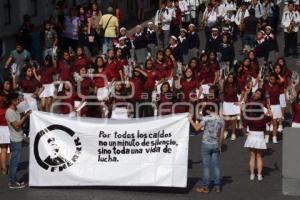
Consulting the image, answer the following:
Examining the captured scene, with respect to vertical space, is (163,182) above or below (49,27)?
below

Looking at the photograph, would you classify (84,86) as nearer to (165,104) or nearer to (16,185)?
(165,104)

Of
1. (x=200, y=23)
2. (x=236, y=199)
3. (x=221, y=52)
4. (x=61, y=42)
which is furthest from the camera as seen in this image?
(x=200, y=23)

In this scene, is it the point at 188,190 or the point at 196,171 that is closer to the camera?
the point at 188,190

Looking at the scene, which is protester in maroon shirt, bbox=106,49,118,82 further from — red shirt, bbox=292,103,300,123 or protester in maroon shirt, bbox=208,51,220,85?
red shirt, bbox=292,103,300,123

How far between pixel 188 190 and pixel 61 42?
41.3 ft

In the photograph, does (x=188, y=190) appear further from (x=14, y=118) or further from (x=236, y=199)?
(x=14, y=118)

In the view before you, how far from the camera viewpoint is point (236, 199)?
1609 cm

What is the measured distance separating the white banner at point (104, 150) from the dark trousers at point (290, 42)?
44.7 feet

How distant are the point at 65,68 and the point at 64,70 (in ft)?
0.24

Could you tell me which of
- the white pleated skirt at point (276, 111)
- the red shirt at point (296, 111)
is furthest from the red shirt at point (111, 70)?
the red shirt at point (296, 111)

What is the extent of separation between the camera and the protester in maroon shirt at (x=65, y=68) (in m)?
22.9

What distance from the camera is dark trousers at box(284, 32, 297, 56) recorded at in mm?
29375

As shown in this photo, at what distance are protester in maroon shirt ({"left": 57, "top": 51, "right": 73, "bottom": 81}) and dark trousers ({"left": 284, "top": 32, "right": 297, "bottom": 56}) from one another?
29.4 ft

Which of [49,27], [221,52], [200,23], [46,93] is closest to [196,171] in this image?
[46,93]
